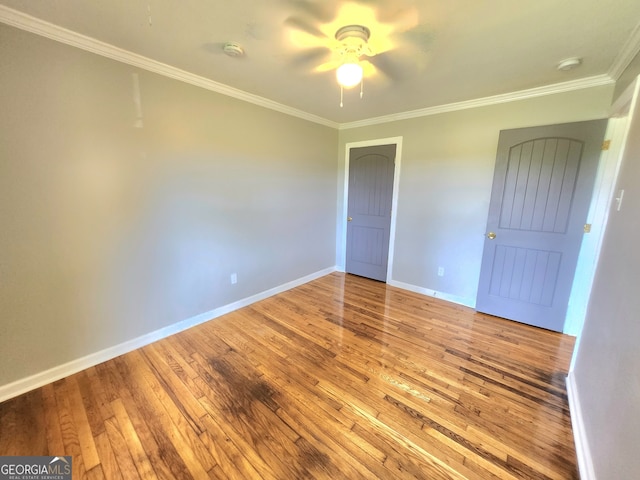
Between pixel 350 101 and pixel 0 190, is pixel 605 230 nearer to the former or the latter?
pixel 350 101

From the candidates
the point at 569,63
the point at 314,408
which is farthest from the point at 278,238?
the point at 569,63

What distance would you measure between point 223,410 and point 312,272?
2.54 metres

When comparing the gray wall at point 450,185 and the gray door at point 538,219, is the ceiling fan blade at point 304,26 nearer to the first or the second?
the gray wall at point 450,185

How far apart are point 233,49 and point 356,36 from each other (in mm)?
903

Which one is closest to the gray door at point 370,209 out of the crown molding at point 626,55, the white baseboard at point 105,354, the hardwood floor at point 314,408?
the hardwood floor at point 314,408

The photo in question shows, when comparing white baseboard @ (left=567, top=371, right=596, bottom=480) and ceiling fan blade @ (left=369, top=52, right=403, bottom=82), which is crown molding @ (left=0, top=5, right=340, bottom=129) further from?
white baseboard @ (left=567, top=371, right=596, bottom=480)

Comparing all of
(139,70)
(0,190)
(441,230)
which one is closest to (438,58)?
(441,230)

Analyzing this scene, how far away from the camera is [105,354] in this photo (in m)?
2.11

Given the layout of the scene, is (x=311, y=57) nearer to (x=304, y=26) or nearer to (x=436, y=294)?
→ (x=304, y=26)

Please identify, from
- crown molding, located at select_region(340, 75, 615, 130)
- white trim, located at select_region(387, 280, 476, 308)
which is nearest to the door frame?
white trim, located at select_region(387, 280, 476, 308)

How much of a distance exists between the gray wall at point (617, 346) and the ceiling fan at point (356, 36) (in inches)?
56.0

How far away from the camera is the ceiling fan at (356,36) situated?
1434 millimetres

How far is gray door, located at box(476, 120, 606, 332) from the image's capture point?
7.84ft

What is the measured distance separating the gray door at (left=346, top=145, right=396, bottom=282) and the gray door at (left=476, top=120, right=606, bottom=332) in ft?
4.28
